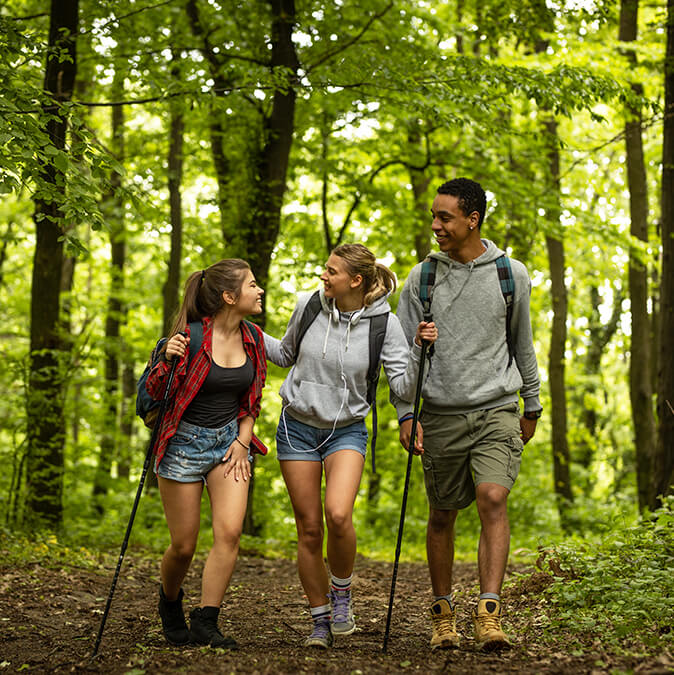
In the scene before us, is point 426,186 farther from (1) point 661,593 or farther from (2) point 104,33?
(1) point 661,593

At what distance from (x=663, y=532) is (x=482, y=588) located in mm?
2820

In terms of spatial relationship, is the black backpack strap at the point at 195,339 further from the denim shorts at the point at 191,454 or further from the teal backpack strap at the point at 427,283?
the teal backpack strap at the point at 427,283

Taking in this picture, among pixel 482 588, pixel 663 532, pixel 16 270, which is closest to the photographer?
pixel 482 588

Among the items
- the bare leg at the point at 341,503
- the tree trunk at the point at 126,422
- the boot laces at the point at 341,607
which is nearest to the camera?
the bare leg at the point at 341,503

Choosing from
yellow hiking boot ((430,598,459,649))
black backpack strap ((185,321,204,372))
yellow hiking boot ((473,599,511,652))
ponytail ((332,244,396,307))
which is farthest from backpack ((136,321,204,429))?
yellow hiking boot ((473,599,511,652))

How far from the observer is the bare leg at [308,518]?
4625 millimetres

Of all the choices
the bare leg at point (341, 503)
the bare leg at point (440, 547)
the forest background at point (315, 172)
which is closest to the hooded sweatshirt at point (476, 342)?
the bare leg at point (341, 503)

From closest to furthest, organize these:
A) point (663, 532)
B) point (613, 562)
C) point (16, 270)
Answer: point (613, 562)
point (663, 532)
point (16, 270)

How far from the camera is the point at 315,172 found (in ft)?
42.6

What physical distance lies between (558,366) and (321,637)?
9.97m

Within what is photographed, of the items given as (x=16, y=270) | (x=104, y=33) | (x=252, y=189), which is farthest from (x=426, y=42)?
(x=16, y=270)

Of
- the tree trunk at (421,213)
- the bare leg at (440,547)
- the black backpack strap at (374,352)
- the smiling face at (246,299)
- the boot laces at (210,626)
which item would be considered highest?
the tree trunk at (421,213)

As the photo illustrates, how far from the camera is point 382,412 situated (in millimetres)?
16609

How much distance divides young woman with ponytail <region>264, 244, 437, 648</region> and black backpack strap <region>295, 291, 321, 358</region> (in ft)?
0.06
